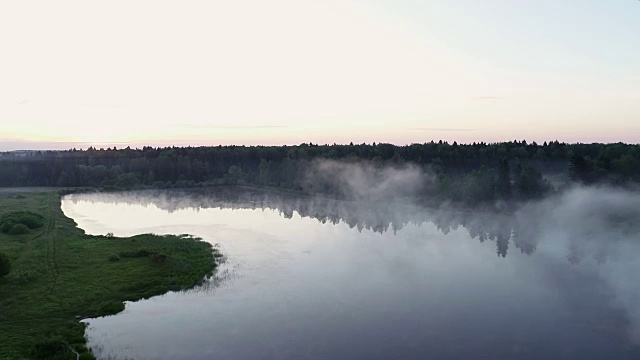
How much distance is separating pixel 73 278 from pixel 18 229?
25.5 m

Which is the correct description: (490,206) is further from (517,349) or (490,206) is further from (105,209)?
(105,209)

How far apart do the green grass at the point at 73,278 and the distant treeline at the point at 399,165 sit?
56.6 meters

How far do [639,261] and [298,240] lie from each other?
36603 millimetres

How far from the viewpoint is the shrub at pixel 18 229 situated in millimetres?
58213

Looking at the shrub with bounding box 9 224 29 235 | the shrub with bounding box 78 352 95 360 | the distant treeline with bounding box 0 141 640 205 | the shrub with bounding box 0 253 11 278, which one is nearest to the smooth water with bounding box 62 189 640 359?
the shrub with bounding box 78 352 95 360

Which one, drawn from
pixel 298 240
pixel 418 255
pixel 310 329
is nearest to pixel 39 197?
pixel 298 240

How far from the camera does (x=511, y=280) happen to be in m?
41.1

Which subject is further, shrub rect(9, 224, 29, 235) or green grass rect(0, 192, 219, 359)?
shrub rect(9, 224, 29, 235)

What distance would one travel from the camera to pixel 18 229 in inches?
2313

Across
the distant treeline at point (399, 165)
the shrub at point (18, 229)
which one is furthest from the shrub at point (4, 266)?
the distant treeline at point (399, 165)

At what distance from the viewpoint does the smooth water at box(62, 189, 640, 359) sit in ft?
90.7

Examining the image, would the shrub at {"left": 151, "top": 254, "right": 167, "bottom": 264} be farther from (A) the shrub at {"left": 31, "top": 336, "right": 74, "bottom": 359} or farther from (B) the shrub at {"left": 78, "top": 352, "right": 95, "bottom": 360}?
(B) the shrub at {"left": 78, "top": 352, "right": 95, "bottom": 360}

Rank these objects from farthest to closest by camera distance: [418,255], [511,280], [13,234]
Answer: [13,234] → [418,255] → [511,280]

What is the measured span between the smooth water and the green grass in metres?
A: 1.87
